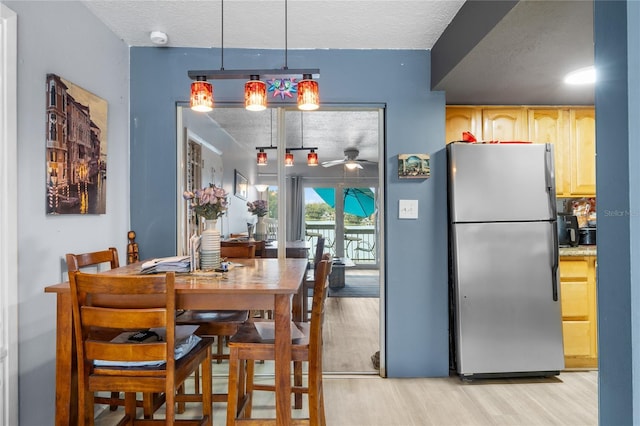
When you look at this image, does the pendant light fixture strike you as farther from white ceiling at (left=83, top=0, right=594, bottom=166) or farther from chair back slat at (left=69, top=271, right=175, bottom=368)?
chair back slat at (left=69, top=271, right=175, bottom=368)

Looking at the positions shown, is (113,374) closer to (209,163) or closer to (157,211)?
(157,211)

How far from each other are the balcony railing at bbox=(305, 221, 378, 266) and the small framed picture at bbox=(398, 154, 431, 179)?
1.74 feet

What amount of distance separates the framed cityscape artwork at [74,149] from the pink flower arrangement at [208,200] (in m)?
0.68

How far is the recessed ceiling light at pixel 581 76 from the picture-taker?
259 centimetres

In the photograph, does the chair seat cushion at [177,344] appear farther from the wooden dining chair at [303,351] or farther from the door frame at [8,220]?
the door frame at [8,220]

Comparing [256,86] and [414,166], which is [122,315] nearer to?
[256,86]

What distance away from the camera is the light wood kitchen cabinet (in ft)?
9.98

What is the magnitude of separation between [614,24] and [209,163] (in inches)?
108

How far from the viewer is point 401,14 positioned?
8.02ft

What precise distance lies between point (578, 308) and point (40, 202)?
144 inches

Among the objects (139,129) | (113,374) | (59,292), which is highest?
(139,129)

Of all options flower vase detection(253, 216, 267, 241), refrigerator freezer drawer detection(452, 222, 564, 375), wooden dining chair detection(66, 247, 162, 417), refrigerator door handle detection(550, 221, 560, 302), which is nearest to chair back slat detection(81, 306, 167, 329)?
wooden dining chair detection(66, 247, 162, 417)

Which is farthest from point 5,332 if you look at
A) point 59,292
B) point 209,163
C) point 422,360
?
point 422,360

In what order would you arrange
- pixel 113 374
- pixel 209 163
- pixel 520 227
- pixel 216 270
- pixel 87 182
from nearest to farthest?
pixel 113 374
pixel 216 270
pixel 87 182
pixel 520 227
pixel 209 163
